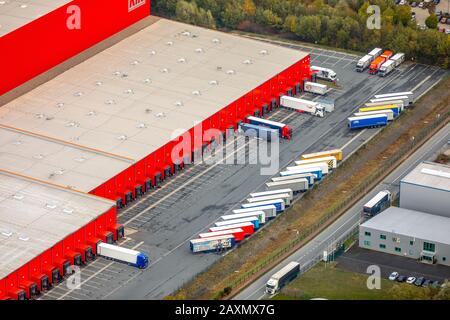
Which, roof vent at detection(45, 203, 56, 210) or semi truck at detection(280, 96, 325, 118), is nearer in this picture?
roof vent at detection(45, 203, 56, 210)

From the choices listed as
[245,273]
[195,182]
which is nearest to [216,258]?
[245,273]

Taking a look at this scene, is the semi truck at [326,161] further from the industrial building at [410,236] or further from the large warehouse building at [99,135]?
the industrial building at [410,236]

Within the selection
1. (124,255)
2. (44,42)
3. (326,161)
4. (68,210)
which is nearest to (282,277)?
(124,255)

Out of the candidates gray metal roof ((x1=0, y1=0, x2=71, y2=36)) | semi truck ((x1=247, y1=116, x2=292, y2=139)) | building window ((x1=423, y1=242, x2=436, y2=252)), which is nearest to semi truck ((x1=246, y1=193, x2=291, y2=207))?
semi truck ((x1=247, y1=116, x2=292, y2=139))

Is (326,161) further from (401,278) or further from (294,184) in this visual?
(401,278)

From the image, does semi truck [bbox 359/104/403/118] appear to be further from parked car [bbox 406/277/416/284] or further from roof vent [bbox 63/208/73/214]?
roof vent [bbox 63/208/73/214]

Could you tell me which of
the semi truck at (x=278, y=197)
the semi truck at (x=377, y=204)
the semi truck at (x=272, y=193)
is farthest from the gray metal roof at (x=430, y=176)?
the semi truck at (x=278, y=197)
